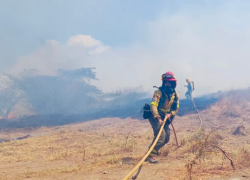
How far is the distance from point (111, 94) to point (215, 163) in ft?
77.5

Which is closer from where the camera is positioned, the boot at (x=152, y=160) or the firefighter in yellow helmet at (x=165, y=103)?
the boot at (x=152, y=160)

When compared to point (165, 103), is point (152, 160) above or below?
below

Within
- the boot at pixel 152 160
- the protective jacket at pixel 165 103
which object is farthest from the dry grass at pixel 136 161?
the protective jacket at pixel 165 103

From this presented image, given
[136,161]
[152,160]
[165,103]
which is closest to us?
[152,160]

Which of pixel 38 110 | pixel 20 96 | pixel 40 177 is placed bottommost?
pixel 40 177

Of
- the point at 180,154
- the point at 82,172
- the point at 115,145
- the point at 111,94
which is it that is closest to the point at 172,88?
the point at 180,154

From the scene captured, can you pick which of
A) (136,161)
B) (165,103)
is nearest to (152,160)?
(136,161)

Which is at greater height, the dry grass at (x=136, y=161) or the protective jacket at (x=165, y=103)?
the protective jacket at (x=165, y=103)

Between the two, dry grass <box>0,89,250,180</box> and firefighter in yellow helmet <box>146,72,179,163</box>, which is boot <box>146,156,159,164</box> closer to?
firefighter in yellow helmet <box>146,72,179,163</box>

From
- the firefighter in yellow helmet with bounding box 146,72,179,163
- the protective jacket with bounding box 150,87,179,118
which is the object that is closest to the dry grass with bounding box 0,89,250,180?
the firefighter in yellow helmet with bounding box 146,72,179,163

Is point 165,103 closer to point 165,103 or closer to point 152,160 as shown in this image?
point 165,103

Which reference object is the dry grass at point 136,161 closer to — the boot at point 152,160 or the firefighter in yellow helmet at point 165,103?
the boot at point 152,160

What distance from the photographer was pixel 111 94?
2762 cm

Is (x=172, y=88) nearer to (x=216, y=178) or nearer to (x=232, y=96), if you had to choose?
(x=216, y=178)
